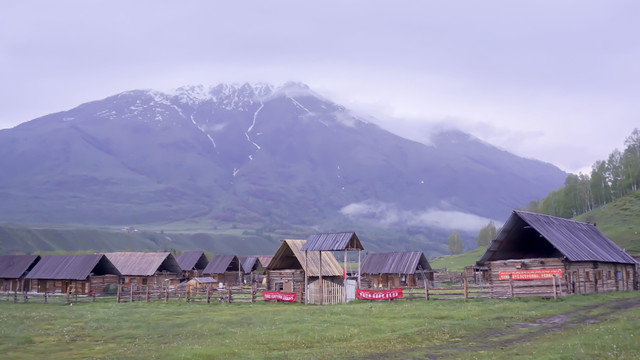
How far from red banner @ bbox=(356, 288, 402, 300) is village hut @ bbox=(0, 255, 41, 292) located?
51.2 metres

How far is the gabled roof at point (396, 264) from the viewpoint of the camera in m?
80.1

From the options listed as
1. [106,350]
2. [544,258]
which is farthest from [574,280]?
[106,350]

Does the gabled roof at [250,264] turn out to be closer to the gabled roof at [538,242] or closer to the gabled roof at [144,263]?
the gabled roof at [144,263]

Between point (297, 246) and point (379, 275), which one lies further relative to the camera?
point (379, 275)

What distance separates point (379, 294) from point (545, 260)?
44.8 ft

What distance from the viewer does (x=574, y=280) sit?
153 ft

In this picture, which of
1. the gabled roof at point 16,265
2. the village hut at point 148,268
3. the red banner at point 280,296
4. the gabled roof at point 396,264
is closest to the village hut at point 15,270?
the gabled roof at point 16,265

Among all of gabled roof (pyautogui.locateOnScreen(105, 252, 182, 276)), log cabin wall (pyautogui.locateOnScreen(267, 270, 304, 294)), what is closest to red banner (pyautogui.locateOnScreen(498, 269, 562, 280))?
log cabin wall (pyautogui.locateOnScreen(267, 270, 304, 294))

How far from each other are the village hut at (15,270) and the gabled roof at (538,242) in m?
61.0

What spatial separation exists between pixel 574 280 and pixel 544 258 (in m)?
3.24

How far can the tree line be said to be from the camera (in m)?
147

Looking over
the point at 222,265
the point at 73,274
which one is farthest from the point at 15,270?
the point at 222,265

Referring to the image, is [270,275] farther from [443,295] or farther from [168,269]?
[168,269]

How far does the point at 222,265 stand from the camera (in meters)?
105
